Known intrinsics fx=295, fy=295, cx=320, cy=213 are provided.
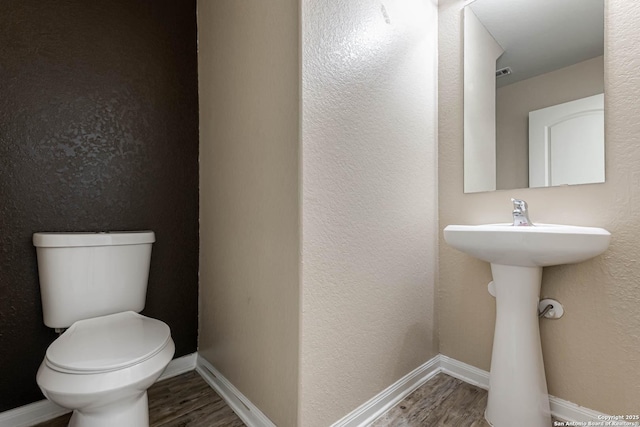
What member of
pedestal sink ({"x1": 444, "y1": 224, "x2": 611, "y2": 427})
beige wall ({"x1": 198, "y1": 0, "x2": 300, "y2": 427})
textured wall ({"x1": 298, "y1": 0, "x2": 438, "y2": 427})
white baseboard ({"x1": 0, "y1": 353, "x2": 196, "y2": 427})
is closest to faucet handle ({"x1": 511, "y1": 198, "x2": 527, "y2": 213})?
pedestal sink ({"x1": 444, "y1": 224, "x2": 611, "y2": 427})

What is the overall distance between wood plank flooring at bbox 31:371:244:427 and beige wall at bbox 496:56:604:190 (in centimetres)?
160

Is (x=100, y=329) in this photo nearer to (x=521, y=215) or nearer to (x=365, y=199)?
(x=365, y=199)

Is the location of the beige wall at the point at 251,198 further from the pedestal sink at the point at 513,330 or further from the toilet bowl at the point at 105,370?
the pedestal sink at the point at 513,330

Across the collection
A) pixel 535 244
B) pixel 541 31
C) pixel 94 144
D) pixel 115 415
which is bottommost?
pixel 115 415

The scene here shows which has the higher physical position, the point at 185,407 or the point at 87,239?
the point at 87,239

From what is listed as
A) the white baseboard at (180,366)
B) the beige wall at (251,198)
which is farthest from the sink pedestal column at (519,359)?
the white baseboard at (180,366)

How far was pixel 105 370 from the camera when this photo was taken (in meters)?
0.84

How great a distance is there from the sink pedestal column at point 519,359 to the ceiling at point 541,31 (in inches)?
36.3

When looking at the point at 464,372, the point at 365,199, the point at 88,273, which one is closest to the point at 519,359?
the point at 464,372

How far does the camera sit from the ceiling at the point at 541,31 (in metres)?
1.18

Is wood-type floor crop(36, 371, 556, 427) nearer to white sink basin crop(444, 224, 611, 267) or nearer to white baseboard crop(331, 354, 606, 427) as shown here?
white baseboard crop(331, 354, 606, 427)

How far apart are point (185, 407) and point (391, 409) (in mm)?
891

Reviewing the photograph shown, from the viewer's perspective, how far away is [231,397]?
1302mm

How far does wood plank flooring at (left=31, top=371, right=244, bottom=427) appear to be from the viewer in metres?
1.18
